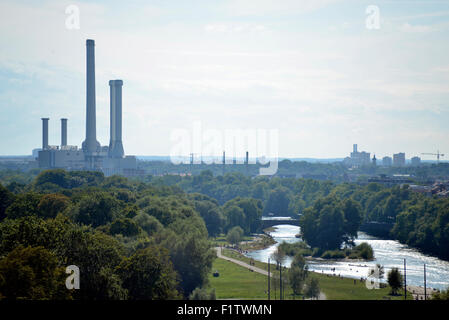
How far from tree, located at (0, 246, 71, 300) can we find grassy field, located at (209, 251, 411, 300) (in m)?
17.2

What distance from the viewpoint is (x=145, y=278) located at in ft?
114

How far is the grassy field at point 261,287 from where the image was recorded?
4559 centimetres

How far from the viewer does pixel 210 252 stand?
4869cm

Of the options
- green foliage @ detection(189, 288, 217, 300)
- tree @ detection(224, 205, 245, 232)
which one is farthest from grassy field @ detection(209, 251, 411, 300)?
tree @ detection(224, 205, 245, 232)

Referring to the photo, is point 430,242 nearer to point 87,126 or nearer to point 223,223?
point 223,223

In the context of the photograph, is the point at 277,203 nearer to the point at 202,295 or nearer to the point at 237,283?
the point at 237,283

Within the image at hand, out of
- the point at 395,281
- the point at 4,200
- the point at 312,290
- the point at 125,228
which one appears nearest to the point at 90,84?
the point at 4,200

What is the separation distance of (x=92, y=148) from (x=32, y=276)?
423ft

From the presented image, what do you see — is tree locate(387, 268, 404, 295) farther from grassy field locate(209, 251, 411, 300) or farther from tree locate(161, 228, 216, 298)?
tree locate(161, 228, 216, 298)

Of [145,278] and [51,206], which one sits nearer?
[145,278]

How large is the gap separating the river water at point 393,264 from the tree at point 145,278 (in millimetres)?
29163

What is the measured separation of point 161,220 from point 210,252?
14516 mm

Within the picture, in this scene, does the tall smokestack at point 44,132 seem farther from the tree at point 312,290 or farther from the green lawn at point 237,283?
the tree at point 312,290

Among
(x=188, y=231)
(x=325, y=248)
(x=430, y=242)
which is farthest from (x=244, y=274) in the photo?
(x=430, y=242)
